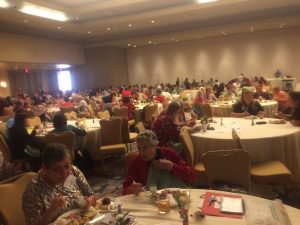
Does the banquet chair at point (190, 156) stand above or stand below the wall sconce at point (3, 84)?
below

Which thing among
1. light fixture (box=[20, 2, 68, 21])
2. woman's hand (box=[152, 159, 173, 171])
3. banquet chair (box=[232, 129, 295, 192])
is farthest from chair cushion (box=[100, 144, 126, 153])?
light fixture (box=[20, 2, 68, 21])

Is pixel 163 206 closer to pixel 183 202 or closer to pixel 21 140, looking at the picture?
pixel 183 202

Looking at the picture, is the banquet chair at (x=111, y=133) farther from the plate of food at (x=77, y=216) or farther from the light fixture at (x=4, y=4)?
the light fixture at (x=4, y=4)

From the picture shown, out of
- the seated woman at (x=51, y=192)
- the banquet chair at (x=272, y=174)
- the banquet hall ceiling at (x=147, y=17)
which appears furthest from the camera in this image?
the banquet hall ceiling at (x=147, y=17)

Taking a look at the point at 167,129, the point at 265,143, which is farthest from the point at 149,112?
the point at 265,143

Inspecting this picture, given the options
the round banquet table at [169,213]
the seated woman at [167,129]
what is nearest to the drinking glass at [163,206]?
the round banquet table at [169,213]

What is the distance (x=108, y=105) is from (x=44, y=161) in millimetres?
7709

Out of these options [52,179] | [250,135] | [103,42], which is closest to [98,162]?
[250,135]

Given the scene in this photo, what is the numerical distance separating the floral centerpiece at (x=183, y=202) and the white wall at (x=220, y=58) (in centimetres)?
1690

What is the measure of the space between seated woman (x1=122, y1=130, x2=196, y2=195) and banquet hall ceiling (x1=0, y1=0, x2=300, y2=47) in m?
7.81

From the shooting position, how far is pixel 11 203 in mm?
2184

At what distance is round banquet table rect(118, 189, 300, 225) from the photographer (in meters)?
1.78

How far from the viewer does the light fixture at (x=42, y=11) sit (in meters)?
9.32

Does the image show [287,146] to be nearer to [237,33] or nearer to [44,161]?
[44,161]
